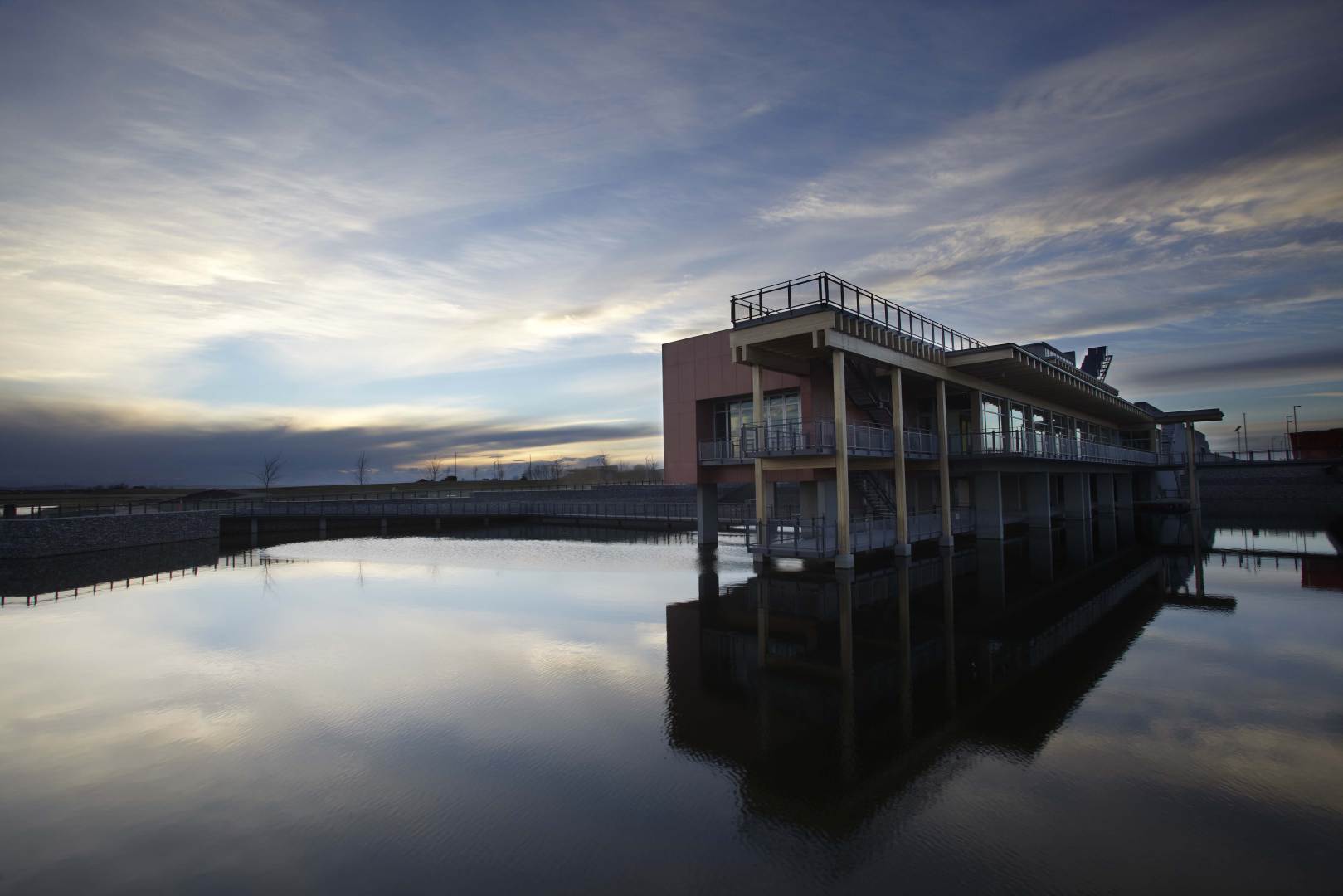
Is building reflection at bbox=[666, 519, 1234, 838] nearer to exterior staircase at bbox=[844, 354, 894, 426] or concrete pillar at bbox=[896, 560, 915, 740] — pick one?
concrete pillar at bbox=[896, 560, 915, 740]

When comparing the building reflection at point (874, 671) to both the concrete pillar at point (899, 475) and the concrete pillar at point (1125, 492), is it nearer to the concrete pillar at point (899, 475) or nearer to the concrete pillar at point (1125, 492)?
the concrete pillar at point (899, 475)

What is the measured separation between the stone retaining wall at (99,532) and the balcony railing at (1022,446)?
141 feet

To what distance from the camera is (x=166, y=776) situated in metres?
7.66

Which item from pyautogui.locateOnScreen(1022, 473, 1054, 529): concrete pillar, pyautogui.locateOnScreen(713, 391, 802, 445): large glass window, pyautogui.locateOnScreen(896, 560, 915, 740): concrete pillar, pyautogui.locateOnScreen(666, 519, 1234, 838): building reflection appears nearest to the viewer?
pyautogui.locateOnScreen(666, 519, 1234, 838): building reflection

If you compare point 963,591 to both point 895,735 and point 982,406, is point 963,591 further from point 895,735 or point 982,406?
point 982,406

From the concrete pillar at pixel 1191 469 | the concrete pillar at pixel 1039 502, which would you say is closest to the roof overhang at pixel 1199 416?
the concrete pillar at pixel 1191 469

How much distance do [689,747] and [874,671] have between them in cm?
428

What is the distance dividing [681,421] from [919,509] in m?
13.4

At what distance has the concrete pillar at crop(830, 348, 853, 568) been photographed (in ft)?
71.7

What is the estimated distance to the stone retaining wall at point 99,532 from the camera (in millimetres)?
30609

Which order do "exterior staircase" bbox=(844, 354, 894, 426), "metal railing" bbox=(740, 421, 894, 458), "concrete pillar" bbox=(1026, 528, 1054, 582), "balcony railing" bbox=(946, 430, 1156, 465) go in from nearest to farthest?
1. "concrete pillar" bbox=(1026, 528, 1054, 582)
2. "metal railing" bbox=(740, 421, 894, 458)
3. "exterior staircase" bbox=(844, 354, 894, 426)
4. "balcony railing" bbox=(946, 430, 1156, 465)

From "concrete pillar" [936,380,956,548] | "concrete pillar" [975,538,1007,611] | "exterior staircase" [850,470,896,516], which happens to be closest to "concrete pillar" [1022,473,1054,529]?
"concrete pillar" [975,538,1007,611]

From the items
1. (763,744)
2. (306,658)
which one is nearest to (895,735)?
(763,744)

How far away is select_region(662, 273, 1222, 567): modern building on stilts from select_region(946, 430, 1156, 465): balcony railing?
0.12 m
